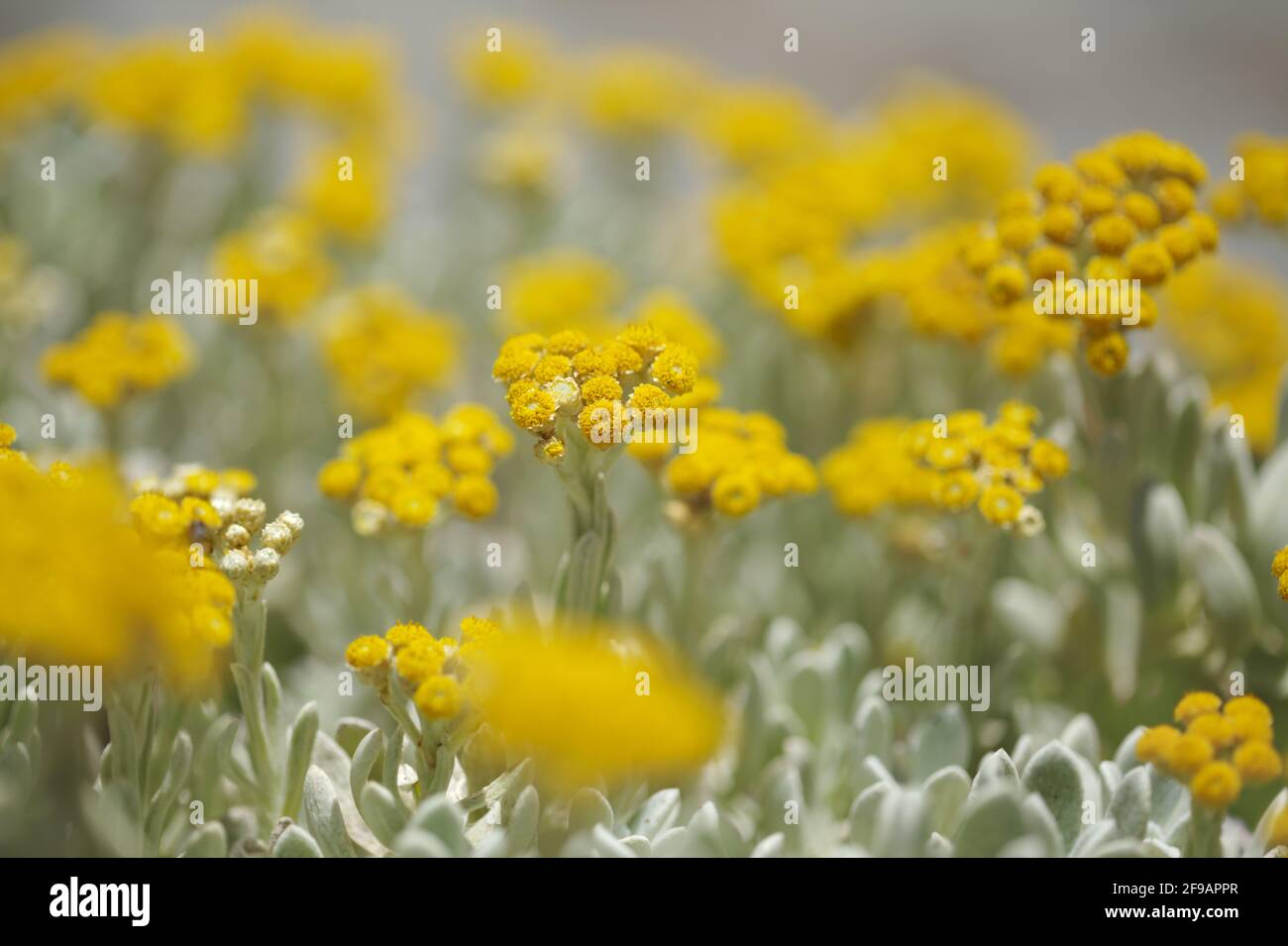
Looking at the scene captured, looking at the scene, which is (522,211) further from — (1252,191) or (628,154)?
(1252,191)

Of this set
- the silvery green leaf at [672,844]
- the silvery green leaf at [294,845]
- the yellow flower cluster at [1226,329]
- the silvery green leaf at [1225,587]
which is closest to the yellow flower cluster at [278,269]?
the silvery green leaf at [294,845]

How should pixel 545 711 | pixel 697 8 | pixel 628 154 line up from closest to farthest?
pixel 545 711 < pixel 628 154 < pixel 697 8

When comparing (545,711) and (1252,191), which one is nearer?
(545,711)

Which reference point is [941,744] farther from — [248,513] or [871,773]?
[248,513]

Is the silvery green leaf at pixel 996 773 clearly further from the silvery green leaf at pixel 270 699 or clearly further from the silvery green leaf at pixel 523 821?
the silvery green leaf at pixel 270 699

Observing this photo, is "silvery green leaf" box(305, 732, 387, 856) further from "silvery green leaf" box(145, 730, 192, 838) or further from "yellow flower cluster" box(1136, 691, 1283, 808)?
"yellow flower cluster" box(1136, 691, 1283, 808)
